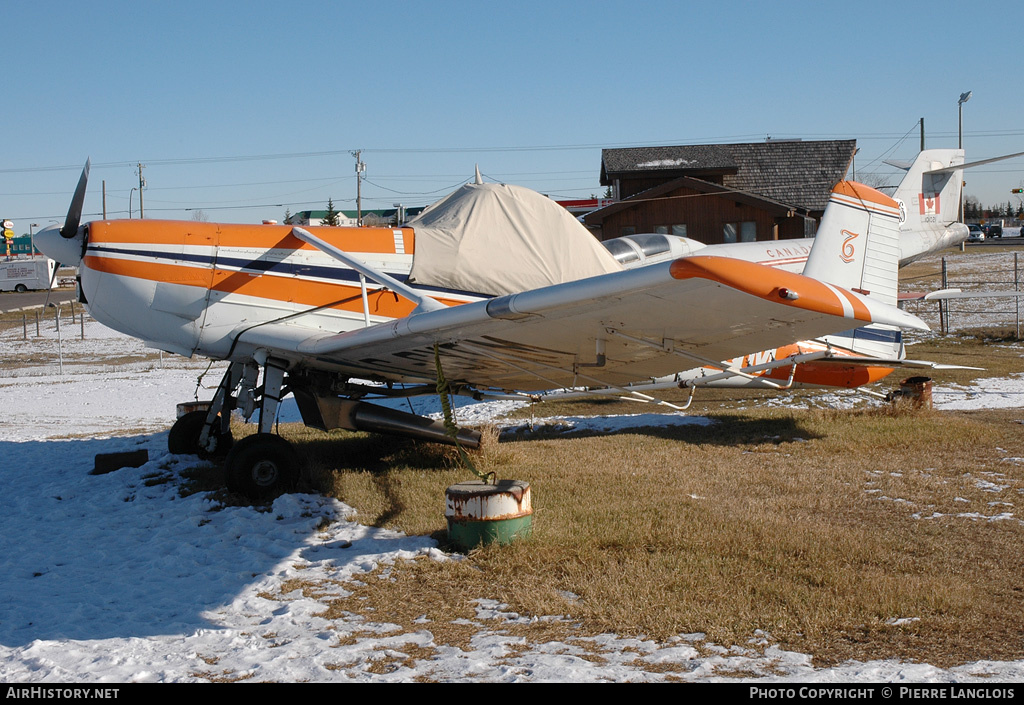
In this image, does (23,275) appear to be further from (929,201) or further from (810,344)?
(810,344)

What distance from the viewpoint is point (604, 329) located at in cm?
514

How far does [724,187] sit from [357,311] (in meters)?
26.9

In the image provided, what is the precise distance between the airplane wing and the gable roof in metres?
28.9

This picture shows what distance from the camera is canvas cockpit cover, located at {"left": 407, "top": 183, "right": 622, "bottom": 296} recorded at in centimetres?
713

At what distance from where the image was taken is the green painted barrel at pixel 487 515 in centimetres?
500

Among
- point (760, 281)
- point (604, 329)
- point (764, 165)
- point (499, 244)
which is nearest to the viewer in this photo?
point (760, 281)

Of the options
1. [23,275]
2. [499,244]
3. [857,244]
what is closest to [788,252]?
[857,244]

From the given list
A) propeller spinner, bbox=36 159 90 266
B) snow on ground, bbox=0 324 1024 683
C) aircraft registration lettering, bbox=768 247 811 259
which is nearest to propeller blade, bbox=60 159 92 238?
propeller spinner, bbox=36 159 90 266

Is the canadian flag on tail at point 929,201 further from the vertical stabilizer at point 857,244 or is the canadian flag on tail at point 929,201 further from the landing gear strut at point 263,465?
the landing gear strut at point 263,465

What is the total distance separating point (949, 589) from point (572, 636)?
80.1 inches

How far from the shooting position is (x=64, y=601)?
14.1 ft

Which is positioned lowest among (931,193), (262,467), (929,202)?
(262,467)

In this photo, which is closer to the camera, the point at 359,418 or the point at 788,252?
the point at 359,418
